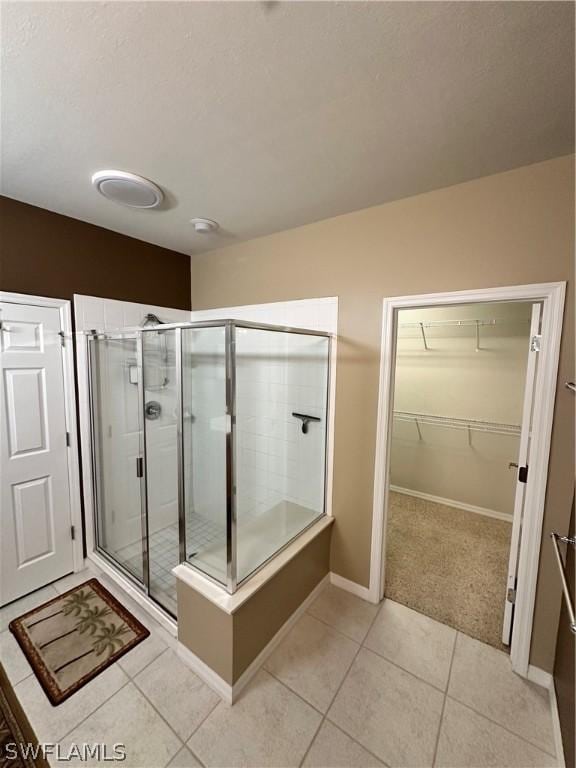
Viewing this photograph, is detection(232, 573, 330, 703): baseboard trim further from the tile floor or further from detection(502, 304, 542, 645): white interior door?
detection(502, 304, 542, 645): white interior door

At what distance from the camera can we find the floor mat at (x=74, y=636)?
1567mm

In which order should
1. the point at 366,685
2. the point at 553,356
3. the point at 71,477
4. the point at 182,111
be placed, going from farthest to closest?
the point at 71,477 < the point at 366,685 < the point at 553,356 < the point at 182,111

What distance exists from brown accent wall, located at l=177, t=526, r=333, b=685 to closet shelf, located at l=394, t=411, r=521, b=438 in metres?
2.14

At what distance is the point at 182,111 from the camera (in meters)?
1.15

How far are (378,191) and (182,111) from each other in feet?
3.50

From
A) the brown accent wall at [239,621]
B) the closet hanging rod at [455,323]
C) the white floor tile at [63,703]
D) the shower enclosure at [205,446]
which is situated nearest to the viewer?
the white floor tile at [63,703]

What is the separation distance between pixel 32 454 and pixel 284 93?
251 centimetres

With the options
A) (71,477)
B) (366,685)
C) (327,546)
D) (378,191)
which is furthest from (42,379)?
(366,685)

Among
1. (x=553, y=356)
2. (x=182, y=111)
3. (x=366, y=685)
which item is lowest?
(x=366, y=685)

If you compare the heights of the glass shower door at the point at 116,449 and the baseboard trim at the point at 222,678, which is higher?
the glass shower door at the point at 116,449

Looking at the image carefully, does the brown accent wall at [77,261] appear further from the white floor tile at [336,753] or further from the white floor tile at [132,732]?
the white floor tile at [336,753]

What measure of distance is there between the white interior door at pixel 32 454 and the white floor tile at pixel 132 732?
3.74 ft

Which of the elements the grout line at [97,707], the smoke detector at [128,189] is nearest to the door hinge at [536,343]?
the smoke detector at [128,189]

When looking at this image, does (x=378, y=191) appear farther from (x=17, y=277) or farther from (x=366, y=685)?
(x=366, y=685)
